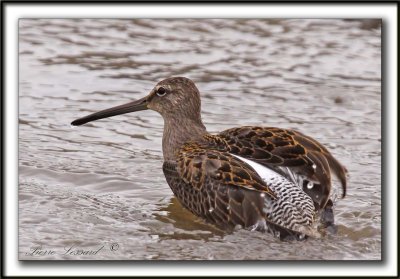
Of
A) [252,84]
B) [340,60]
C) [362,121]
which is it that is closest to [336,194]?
[362,121]

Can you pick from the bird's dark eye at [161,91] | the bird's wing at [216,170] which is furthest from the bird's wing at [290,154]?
the bird's dark eye at [161,91]

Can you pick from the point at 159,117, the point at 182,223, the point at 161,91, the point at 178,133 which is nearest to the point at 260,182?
the point at 182,223

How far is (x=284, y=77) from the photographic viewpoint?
10.9 metres

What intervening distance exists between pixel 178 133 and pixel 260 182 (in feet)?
3.92

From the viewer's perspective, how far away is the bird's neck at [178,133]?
802 centimetres

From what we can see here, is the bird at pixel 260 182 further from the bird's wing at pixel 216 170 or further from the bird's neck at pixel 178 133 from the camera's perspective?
the bird's neck at pixel 178 133

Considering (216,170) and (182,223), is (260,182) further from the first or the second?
(182,223)

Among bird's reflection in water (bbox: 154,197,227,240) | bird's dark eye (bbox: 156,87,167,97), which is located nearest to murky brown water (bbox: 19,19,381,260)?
bird's reflection in water (bbox: 154,197,227,240)

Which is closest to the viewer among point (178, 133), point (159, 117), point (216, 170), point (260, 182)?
point (260, 182)

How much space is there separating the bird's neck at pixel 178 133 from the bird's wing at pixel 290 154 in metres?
0.59

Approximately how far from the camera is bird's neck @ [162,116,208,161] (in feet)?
26.3

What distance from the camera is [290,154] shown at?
7.25 metres

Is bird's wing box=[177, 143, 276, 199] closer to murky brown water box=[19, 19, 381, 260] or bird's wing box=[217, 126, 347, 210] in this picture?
bird's wing box=[217, 126, 347, 210]

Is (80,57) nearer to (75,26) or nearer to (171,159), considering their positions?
(75,26)
